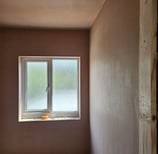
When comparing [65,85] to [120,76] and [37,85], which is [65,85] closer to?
[37,85]

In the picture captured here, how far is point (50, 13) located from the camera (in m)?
2.89

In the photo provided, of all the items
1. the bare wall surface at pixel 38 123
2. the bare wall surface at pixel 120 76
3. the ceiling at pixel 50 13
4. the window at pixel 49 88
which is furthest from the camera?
the window at pixel 49 88

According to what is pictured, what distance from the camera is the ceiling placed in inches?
98.1

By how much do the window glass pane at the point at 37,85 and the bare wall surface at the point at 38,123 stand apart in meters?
0.27

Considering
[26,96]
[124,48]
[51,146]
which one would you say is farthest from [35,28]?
[124,48]

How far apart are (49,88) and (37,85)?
222mm

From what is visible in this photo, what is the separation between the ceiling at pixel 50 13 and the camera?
2.49 metres

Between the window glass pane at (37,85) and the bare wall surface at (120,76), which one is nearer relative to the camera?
the bare wall surface at (120,76)

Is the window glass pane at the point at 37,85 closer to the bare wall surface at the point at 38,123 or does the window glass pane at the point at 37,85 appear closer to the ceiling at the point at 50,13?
the bare wall surface at the point at 38,123

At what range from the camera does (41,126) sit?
3760 millimetres

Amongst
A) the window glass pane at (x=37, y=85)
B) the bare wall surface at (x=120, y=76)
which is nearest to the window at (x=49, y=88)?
the window glass pane at (x=37, y=85)

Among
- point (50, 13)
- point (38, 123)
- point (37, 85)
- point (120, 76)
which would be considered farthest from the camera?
point (37, 85)

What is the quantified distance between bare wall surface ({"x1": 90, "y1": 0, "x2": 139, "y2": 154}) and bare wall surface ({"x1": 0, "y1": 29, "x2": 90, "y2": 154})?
128 cm

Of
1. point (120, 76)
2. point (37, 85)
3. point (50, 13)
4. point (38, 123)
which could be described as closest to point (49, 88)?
point (37, 85)
